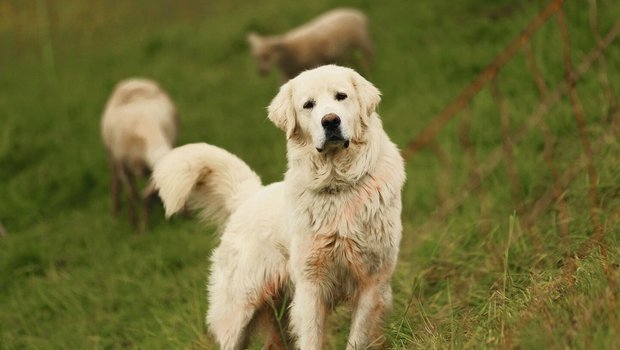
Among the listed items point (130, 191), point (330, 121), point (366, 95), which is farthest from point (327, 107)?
point (130, 191)

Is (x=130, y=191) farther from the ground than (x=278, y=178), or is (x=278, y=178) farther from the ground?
(x=278, y=178)

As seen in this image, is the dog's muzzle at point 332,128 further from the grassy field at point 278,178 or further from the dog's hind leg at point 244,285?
the grassy field at point 278,178

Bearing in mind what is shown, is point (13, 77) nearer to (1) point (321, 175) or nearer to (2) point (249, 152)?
(2) point (249, 152)

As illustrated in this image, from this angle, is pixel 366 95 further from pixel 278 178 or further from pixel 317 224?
pixel 278 178

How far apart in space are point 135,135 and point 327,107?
4475mm

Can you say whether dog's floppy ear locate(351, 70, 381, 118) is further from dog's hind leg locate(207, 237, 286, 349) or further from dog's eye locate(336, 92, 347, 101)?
dog's hind leg locate(207, 237, 286, 349)

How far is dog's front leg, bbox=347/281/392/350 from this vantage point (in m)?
3.48

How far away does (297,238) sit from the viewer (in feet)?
11.7

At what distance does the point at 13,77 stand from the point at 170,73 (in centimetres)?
308

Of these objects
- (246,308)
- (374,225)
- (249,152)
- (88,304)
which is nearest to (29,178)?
(249,152)

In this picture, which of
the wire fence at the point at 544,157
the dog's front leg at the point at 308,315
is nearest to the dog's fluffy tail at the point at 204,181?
the dog's front leg at the point at 308,315

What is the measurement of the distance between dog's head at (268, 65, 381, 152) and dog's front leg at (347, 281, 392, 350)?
0.70 metres

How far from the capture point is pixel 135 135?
24.9ft

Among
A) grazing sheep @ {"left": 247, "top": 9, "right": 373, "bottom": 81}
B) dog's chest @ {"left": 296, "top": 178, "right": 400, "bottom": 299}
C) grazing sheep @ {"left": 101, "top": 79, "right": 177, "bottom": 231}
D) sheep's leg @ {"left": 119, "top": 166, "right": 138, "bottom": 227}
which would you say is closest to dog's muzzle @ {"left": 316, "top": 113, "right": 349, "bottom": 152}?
dog's chest @ {"left": 296, "top": 178, "right": 400, "bottom": 299}
